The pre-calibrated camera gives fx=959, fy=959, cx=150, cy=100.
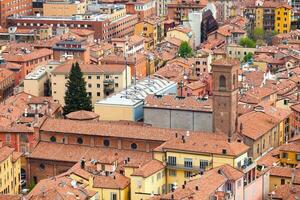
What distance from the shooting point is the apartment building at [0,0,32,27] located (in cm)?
11469

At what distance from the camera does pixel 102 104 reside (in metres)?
66.6

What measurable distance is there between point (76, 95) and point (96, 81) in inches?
194

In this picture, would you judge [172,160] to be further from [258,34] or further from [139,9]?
[139,9]

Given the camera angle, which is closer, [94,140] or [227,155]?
[227,155]

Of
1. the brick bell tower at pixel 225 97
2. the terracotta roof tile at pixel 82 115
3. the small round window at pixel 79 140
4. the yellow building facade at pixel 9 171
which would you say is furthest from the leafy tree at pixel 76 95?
the brick bell tower at pixel 225 97

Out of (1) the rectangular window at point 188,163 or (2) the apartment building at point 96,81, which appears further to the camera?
(2) the apartment building at point 96,81

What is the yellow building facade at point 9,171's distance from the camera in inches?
2222

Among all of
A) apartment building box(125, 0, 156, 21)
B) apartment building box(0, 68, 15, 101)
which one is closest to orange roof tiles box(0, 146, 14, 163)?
apartment building box(0, 68, 15, 101)

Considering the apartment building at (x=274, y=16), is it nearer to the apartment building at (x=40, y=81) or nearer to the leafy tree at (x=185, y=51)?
the leafy tree at (x=185, y=51)

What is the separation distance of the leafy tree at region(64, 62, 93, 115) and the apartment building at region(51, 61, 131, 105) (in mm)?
3431

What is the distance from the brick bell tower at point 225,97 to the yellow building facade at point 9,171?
496 inches

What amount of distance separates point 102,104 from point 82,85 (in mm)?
5770

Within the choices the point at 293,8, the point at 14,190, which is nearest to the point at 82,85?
the point at 14,190

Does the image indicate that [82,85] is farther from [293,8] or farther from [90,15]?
[293,8]
